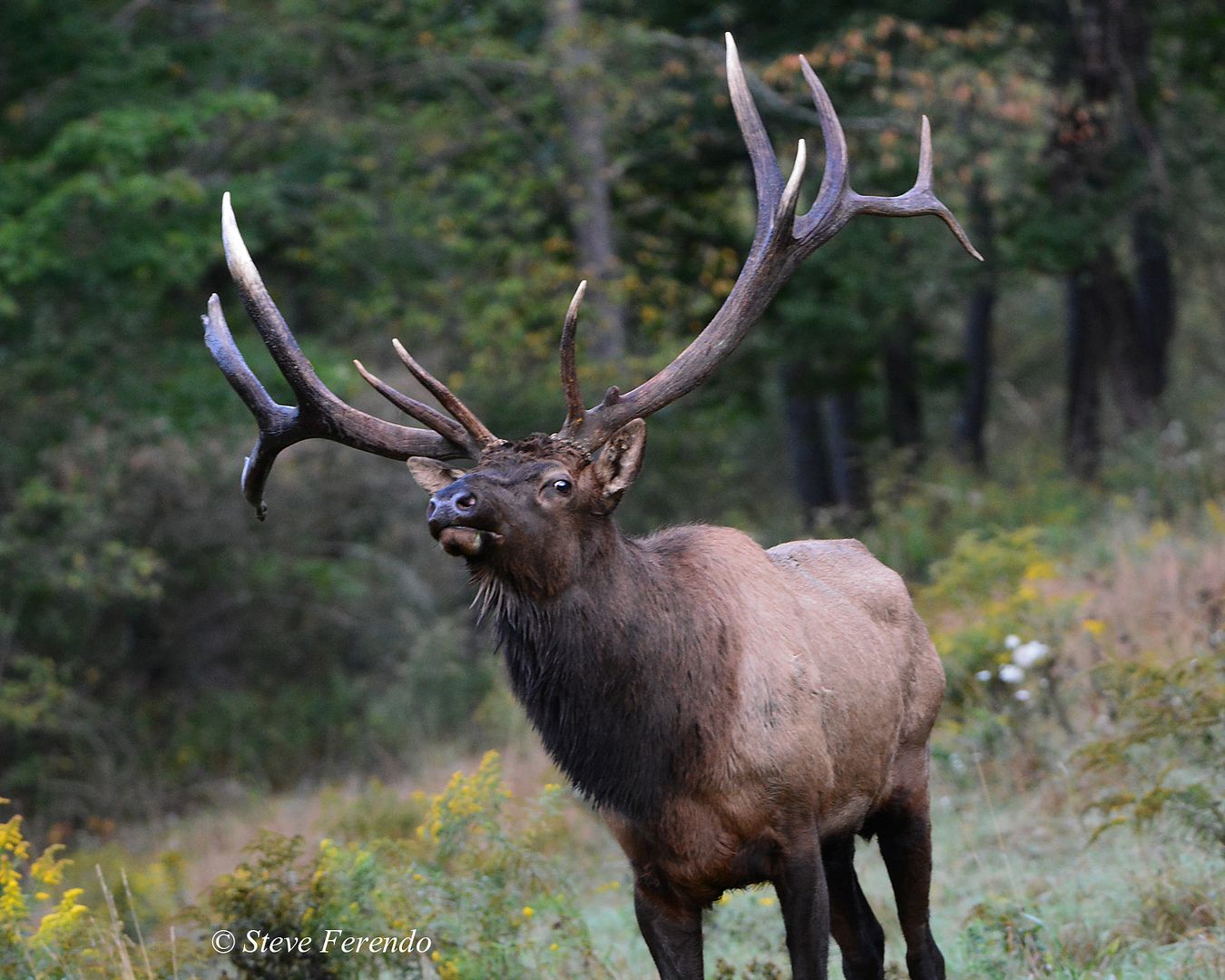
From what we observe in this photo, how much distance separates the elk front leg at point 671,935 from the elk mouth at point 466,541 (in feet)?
3.84

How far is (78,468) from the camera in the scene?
1466cm

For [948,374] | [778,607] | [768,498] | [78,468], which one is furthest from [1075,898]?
[768,498]

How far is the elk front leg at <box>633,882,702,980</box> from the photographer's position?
4711mm

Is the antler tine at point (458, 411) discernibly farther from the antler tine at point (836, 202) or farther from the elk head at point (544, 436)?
the antler tine at point (836, 202)

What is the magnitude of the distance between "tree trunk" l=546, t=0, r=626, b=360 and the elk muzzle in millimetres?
11482

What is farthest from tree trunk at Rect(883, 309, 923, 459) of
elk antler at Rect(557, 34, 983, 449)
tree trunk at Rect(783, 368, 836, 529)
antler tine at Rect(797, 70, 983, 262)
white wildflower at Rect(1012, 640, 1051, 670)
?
elk antler at Rect(557, 34, 983, 449)

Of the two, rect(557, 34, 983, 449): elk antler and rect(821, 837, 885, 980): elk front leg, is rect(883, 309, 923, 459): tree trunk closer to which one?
rect(557, 34, 983, 449): elk antler

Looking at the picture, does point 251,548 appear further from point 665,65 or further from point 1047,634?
point 1047,634

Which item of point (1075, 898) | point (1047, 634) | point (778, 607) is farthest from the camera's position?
point (1047, 634)

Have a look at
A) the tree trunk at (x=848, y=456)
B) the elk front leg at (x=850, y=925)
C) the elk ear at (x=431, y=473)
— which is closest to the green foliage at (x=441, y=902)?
the elk front leg at (x=850, y=925)

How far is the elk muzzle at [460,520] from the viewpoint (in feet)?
14.1

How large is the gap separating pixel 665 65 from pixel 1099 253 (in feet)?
16.9

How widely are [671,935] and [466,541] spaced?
1392 mm

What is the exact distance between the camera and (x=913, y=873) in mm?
5457
